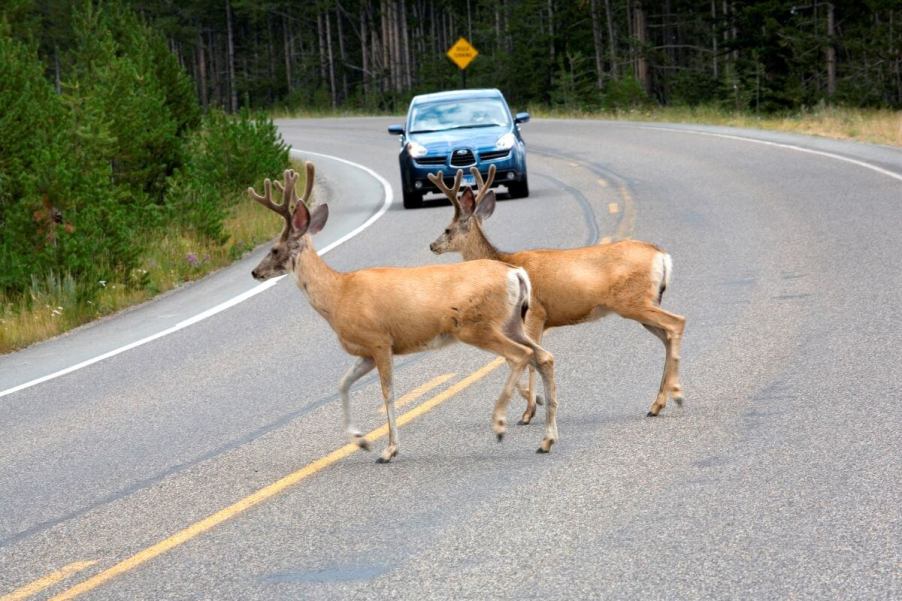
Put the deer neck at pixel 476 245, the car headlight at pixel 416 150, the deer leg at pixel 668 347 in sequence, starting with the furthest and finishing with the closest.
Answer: the car headlight at pixel 416 150 < the deer neck at pixel 476 245 < the deer leg at pixel 668 347

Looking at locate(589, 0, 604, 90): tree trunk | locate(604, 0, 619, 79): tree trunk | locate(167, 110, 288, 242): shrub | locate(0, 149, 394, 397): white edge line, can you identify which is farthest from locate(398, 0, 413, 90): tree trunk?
locate(0, 149, 394, 397): white edge line

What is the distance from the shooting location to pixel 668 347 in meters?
9.74

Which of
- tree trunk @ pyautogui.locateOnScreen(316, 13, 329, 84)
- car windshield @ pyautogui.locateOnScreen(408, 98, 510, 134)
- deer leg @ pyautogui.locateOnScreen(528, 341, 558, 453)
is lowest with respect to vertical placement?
deer leg @ pyautogui.locateOnScreen(528, 341, 558, 453)

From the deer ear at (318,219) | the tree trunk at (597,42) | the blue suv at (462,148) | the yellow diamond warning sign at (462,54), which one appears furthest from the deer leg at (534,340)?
the tree trunk at (597,42)

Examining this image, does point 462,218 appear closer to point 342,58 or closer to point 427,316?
point 427,316

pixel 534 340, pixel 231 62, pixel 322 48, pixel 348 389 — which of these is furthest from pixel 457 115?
pixel 231 62

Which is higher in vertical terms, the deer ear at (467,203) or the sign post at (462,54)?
the sign post at (462,54)

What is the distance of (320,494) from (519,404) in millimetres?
2538

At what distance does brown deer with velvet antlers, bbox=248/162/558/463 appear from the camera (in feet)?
29.1

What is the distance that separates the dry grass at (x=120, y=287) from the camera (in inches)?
634

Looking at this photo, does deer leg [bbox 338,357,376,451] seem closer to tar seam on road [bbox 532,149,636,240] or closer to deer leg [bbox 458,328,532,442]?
deer leg [bbox 458,328,532,442]

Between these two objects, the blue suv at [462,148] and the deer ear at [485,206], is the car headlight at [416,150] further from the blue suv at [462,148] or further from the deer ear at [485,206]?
the deer ear at [485,206]

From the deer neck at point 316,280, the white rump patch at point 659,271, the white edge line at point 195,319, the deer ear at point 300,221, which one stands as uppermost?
the deer ear at point 300,221

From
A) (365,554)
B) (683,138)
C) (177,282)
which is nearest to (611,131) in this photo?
(683,138)
